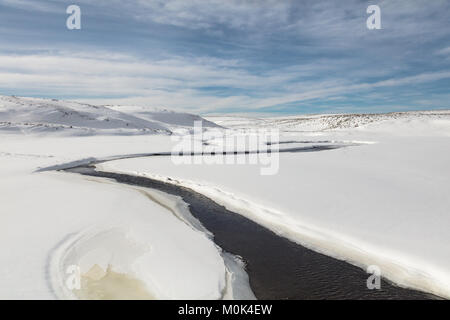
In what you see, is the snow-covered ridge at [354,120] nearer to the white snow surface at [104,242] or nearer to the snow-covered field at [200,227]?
the snow-covered field at [200,227]

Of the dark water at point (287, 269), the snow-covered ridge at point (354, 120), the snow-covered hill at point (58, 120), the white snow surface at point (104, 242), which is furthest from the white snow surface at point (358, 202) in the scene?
the snow-covered ridge at point (354, 120)

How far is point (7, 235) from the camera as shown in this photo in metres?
7.28

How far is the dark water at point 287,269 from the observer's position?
230 inches

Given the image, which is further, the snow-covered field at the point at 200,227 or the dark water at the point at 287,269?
the snow-covered field at the point at 200,227

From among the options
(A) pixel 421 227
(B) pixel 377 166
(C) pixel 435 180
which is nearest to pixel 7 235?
(A) pixel 421 227

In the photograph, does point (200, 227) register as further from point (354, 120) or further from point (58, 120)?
point (354, 120)

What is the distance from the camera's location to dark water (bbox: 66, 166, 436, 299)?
5.85m

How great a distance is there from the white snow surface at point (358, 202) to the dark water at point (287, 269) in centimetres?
36

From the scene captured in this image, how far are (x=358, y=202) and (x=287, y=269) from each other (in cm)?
402

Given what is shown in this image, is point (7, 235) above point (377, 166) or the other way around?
the other way around

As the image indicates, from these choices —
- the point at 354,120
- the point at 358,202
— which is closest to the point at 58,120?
the point at 358,202

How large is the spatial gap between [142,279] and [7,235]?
3.69 metres
